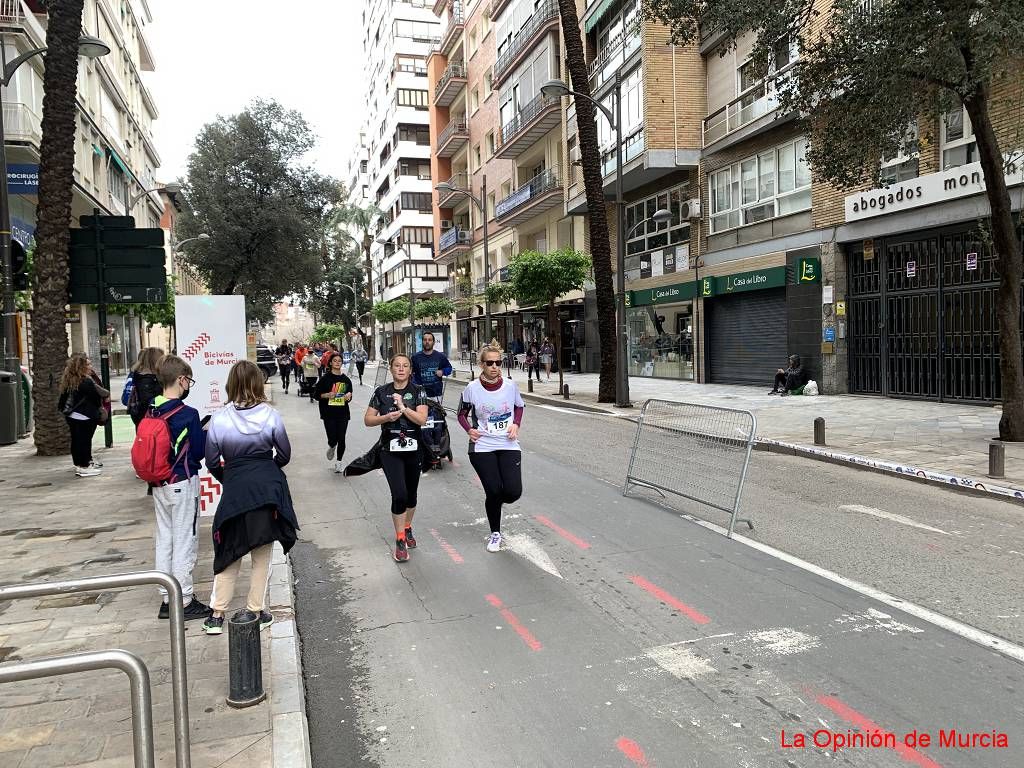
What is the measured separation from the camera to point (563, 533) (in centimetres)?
679

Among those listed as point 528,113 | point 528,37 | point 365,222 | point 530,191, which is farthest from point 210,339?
point 365,222

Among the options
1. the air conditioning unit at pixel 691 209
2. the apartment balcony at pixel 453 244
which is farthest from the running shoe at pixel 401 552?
the apartment balcony at pixel 453 244

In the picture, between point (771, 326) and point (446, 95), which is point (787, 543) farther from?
point (446, 95)

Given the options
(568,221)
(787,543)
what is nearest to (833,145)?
(787,543)

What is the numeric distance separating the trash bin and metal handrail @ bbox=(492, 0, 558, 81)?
26.8m

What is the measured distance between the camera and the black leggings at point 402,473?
6.12m

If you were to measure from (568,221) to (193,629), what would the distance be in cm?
3231

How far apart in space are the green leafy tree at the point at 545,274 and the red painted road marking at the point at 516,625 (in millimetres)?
19380

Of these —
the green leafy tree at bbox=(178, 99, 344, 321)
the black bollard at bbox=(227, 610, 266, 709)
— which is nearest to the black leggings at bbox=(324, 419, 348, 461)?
the black bollard at bbox=(227, 610, 266, 709)

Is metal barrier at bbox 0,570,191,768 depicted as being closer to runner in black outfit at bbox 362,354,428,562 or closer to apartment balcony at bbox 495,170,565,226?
runner in black outfit at bbox 362,354,428,562

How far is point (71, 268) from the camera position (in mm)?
10750

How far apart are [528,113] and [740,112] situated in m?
14.4

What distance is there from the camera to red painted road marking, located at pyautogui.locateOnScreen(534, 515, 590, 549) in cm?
641

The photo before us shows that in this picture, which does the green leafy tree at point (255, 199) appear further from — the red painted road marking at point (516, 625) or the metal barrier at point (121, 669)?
the metal barrier at point (121, 669)
